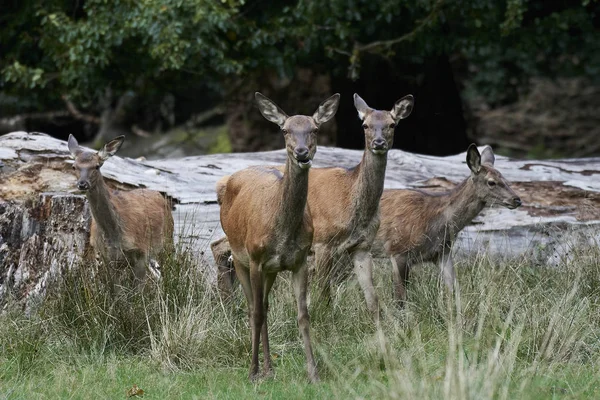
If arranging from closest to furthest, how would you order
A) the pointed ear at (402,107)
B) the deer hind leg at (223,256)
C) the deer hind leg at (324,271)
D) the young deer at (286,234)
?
the young deer at (286,234) → the deer hind leg at (324,271) → the pointed ear at (402,107) → the deer hind leg at (223,256)

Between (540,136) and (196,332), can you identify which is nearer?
→ (196,332)

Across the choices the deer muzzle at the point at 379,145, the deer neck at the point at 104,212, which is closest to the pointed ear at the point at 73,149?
the deer neck at the point at 104,212

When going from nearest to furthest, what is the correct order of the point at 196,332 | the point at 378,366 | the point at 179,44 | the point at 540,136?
the point at 378,366 < the point at 196,332 < the point at 179,44 < the point at 540,136

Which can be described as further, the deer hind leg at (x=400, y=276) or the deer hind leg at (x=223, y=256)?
the deer hind leg at (x=223, y=256)

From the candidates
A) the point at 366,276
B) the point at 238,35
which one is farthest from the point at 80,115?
the point at 366,276

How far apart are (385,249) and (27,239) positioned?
3.22m

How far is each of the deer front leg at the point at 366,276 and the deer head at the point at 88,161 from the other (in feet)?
7.58

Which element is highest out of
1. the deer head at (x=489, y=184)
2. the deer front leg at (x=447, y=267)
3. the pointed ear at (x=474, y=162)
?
the pointed ear at (x=474, y=162)

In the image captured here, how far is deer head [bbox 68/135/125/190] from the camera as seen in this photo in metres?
9.13

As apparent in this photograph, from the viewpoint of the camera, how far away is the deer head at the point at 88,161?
9.13 m

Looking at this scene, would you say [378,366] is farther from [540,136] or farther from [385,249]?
[540,136]

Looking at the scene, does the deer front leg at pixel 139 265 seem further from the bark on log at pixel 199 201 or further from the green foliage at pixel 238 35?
the green foliage at pixel 238 35

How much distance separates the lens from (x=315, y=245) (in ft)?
30.3

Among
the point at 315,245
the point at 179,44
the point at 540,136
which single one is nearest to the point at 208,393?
the point at 315,245
